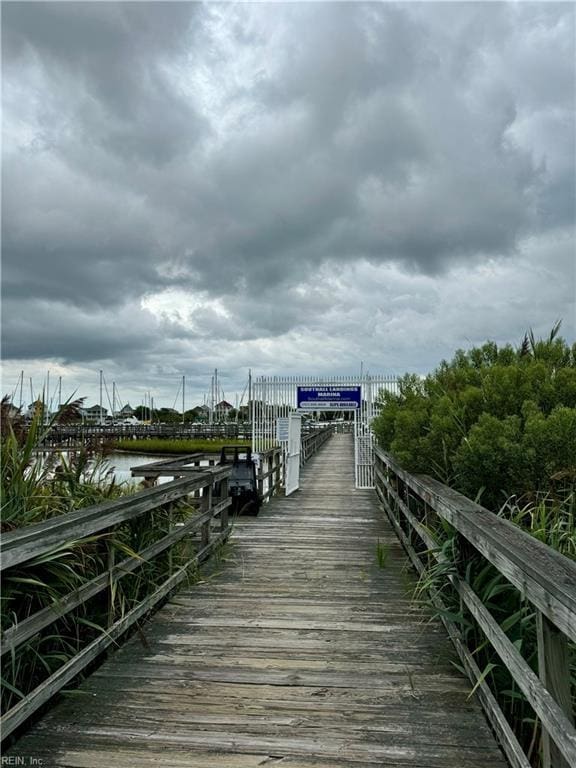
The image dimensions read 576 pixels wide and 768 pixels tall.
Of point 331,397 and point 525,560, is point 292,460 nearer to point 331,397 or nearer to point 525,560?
point 331,397

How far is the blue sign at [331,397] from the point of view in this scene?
1236 cm

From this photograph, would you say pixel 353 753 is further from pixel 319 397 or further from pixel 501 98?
pixel 319 397

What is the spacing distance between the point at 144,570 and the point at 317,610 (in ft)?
4.42

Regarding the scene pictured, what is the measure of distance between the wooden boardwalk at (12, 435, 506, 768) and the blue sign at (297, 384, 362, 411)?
7367 millimetres

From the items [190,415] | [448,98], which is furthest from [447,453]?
[190,415]

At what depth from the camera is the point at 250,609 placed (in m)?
4.26

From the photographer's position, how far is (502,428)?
430 centimetres

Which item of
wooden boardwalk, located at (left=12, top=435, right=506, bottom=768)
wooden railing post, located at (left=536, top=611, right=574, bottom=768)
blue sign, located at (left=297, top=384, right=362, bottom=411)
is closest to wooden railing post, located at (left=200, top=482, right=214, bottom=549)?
wooden boardwalk, located at (left=12, top=435, right=506, bottom=768)

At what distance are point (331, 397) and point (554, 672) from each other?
10623 millimetres

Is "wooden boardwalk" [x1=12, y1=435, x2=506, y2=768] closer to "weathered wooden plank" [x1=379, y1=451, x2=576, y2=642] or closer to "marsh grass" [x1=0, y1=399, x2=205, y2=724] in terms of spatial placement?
"marsh grass" [x1=0, y1=399, x2=205, y2=724]

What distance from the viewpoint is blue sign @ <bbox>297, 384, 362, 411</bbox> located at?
12.4 metres

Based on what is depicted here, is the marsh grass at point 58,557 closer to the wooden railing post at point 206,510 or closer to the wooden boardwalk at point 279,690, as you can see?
the wooden boardwalk at point 279,690

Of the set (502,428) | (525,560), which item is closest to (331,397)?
(502,428)

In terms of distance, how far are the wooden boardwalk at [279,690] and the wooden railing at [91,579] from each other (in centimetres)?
17
